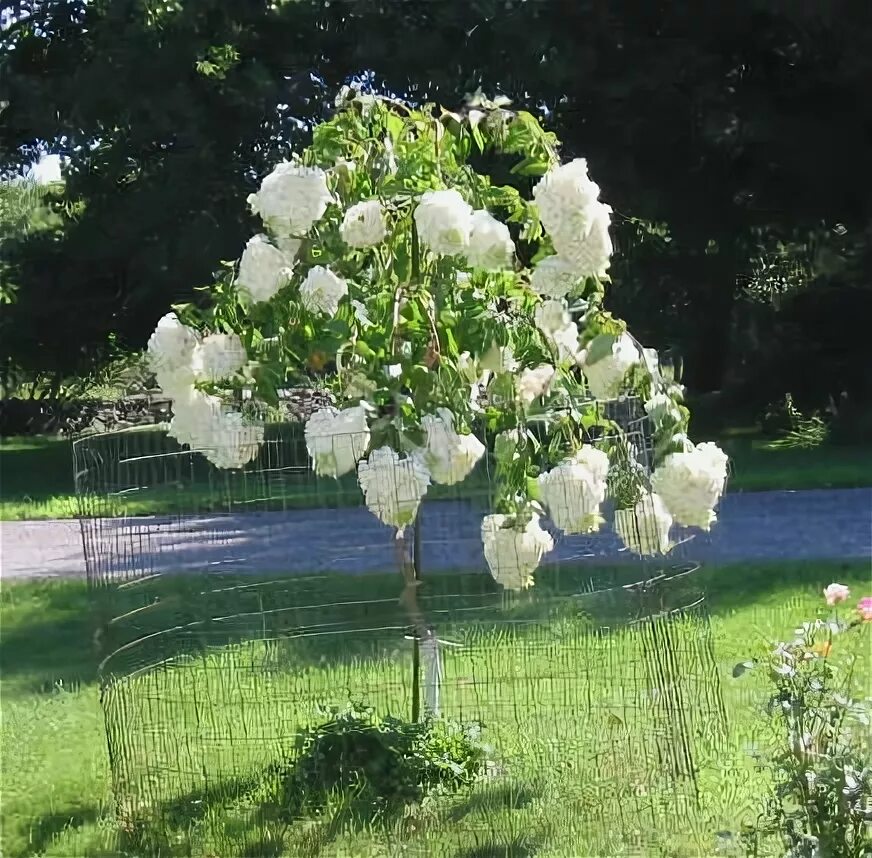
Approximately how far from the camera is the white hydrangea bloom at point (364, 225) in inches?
91.5

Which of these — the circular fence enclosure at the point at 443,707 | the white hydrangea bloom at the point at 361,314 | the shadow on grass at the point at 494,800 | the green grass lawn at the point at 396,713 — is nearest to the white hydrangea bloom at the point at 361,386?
the white hydrangea bloom at the point at 361,314

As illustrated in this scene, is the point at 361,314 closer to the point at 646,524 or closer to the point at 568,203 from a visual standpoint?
the point at 568,203

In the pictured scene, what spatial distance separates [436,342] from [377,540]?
12.7 feet

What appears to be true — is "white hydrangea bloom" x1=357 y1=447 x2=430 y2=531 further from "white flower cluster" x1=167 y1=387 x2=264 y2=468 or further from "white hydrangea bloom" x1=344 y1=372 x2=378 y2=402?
Answer: "white flower cluster" x1=167 y1=387 x2=264 y2=468

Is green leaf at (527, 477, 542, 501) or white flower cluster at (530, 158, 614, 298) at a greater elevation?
white flower cluster at (530, 158, 614, 298)

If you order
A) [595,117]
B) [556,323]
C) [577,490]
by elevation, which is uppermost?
[595,117]

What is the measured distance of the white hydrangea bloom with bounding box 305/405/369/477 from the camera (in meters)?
2.30

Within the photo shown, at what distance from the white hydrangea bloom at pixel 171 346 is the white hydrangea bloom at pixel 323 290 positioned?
31 centimetres

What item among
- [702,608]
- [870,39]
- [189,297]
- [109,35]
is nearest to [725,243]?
[870,39]

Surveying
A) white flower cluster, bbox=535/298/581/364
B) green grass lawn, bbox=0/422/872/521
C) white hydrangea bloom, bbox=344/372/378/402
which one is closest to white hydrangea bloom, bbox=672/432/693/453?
white flower cluster, bbox=535/298/581/364

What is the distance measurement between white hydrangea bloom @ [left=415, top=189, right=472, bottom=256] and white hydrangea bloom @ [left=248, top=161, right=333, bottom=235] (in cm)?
23

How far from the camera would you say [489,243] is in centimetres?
230

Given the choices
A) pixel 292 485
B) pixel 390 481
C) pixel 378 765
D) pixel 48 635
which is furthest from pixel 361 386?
pixel 292 485

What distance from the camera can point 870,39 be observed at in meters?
8.92
